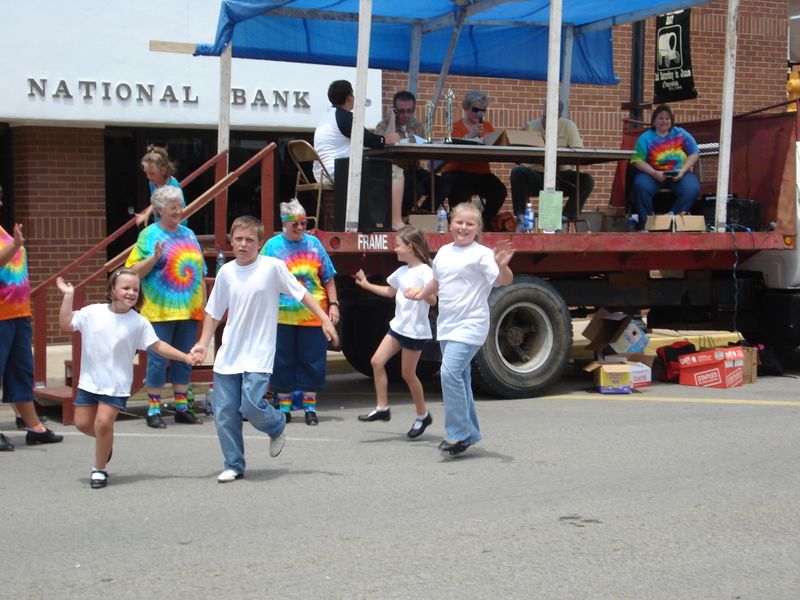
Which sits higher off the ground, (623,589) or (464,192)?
(464,192)

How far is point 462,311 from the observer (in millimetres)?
7570

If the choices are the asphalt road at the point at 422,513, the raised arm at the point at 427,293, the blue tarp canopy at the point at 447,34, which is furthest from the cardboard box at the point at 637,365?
the raised arm at the point at 427,293

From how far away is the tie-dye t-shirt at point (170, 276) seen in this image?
8773 millimetres

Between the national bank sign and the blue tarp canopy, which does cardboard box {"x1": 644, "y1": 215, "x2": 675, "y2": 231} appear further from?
the national bank sign

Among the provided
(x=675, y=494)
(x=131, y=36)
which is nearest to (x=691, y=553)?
(x=675, y=494)

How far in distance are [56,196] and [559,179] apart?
572 cm

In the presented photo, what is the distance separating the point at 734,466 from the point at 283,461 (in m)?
2.70

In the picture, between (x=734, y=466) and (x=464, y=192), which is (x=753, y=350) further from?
(x=734, y=466)

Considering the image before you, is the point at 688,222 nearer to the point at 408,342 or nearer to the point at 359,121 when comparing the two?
the point at 359,121

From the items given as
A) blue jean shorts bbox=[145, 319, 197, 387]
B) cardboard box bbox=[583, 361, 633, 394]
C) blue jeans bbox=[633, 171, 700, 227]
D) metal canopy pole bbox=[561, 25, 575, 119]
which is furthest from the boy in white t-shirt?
metal canopy pole bbox=[561, 25, 575, 119]

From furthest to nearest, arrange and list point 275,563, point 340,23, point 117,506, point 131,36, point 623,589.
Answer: point 131,36, point 340,23, point 117,506, point 275,563, point 623,589

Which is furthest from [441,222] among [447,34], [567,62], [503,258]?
[447,34]

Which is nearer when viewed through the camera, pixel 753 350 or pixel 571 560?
pixel 571 560

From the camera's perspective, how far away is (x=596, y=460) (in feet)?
24.5
